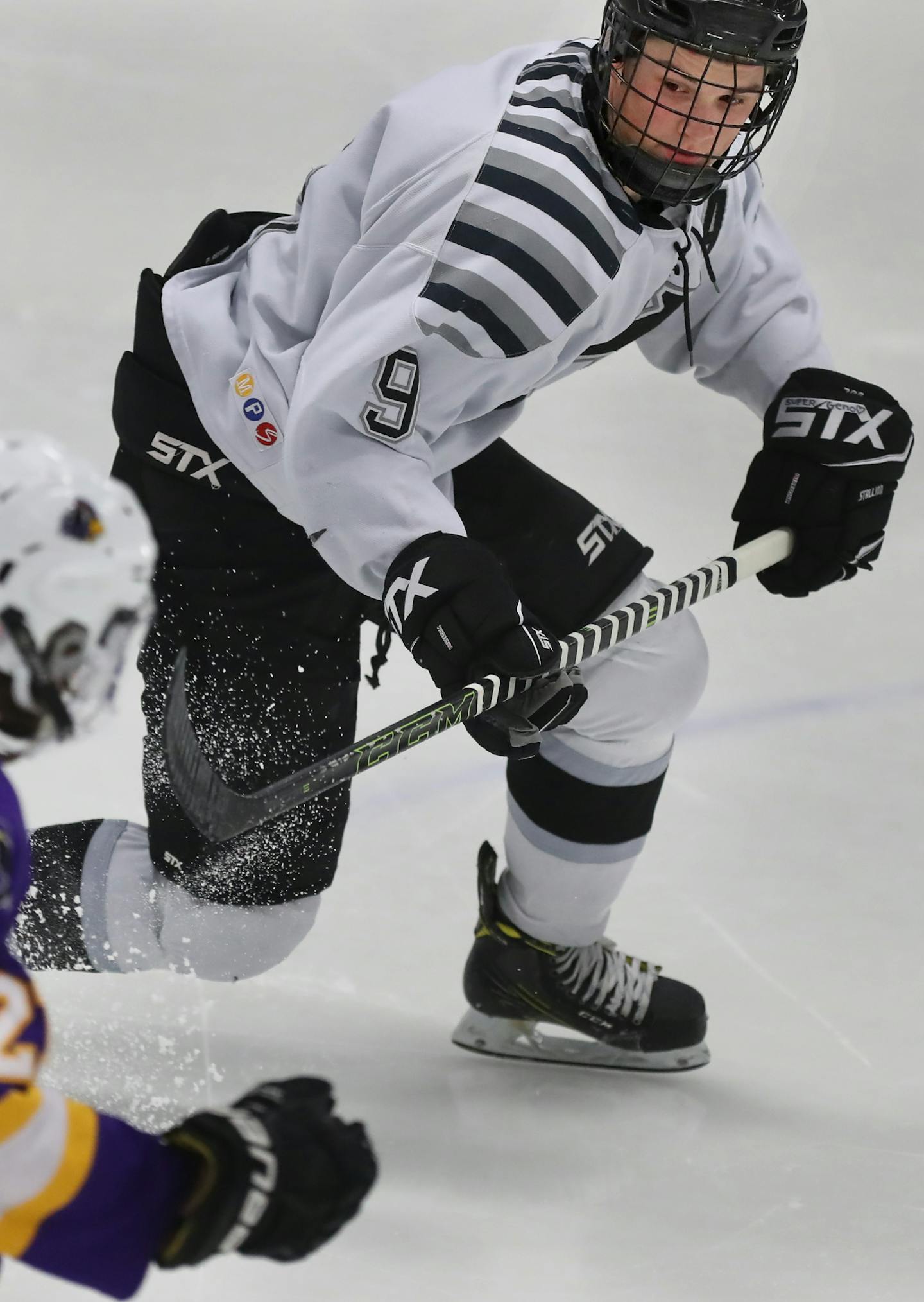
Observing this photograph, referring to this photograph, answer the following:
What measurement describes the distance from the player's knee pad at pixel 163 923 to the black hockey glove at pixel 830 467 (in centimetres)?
76

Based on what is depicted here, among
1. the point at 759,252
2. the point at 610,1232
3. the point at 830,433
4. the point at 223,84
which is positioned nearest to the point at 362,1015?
the point at 610,1232

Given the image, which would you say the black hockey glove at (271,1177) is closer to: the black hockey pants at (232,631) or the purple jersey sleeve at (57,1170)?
the purple jersey sleeve at (57,1170)

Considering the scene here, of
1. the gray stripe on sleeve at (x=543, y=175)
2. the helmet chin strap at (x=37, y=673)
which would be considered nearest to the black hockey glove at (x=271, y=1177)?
the helmet chin strap at (x=37, y=673)

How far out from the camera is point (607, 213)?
1626 mm

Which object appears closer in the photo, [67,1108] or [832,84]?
[67,1108]

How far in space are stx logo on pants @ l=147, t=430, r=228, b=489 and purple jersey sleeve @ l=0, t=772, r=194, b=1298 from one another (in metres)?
0.90

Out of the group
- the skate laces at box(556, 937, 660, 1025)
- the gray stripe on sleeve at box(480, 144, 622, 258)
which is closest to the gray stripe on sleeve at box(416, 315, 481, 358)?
the gray stripe on sleeve at box(480, 144, 622, 258)

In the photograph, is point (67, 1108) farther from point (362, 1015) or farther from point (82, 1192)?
point (362, 1015)

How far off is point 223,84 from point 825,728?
200 centimetres

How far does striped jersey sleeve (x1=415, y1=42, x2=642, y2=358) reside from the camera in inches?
61.8

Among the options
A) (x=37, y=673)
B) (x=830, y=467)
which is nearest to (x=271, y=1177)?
Answer: (x=37, y=673)

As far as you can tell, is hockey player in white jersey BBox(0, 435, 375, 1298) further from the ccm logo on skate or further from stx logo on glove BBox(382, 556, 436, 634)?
the ccm logo on skate

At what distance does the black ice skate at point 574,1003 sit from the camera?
2082mm

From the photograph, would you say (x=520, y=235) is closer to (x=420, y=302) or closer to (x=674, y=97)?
(x=420, y=302)
